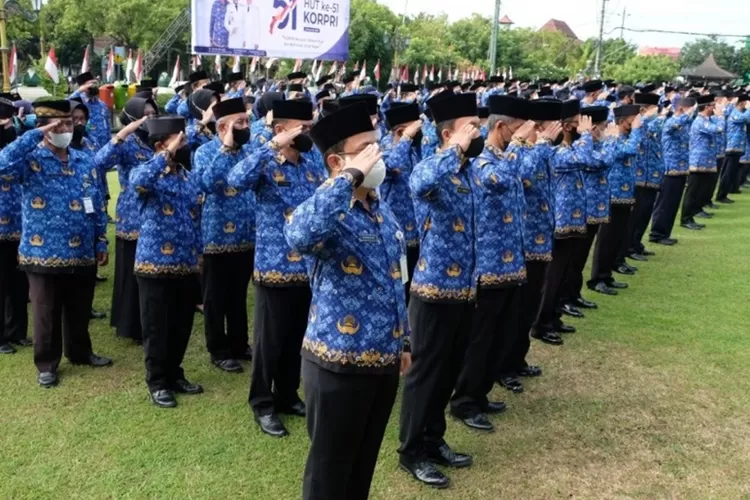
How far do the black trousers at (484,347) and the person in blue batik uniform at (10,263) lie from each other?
3.55 metres

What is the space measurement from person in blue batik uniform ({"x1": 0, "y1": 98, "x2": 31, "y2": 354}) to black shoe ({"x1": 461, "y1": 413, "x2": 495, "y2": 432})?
11.9ft

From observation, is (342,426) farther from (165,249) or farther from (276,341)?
(165,249)

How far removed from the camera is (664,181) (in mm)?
9672

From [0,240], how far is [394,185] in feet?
10.4

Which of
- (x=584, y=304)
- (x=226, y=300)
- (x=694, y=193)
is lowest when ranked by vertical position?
(x=584, y=304)

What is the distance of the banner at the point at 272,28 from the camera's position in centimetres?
1427

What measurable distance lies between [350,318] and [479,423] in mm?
2025

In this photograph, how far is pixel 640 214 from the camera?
29.1 feet

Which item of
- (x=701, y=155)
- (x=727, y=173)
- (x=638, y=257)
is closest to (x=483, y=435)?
(x=638, y=257)

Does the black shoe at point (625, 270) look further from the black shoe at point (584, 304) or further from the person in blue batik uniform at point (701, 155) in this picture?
the person in blue batik uniform at point (701, 155)

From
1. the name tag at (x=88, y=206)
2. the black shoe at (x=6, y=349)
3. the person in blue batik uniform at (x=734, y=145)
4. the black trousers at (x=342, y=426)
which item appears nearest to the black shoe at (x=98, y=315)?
the black shoe at (x=6, y=349)

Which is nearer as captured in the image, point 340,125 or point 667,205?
point 340,125

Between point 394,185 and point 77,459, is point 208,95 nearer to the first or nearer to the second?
point 394,185

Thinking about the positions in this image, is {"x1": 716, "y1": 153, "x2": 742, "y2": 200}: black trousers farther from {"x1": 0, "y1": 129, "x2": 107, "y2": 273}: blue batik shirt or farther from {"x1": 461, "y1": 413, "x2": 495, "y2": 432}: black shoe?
{"x1": 0, "y1": 129, "x2": 107, "y2": 273}: blue batik shirt
